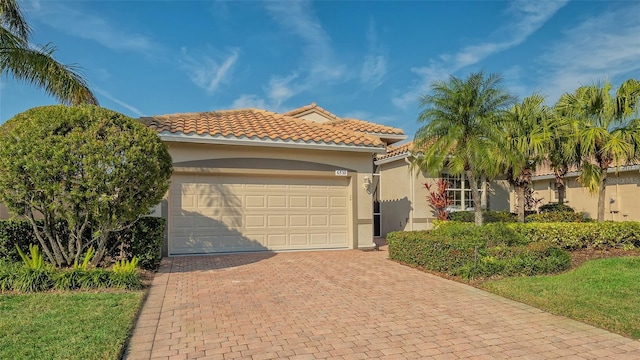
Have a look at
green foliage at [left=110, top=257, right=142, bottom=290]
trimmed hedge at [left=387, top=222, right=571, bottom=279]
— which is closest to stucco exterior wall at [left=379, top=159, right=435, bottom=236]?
trimmed hedge at [left=387, top=222, right=571, bottom=279]

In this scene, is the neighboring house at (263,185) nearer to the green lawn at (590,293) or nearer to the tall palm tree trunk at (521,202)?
the tall palm tree trunk at (521,202)

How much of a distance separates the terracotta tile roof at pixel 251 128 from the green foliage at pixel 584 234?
512 centimetres

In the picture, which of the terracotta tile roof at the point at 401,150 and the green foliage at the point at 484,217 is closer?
the green foliage at the point at 484,217

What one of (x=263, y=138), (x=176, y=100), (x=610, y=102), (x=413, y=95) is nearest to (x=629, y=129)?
(x=610, y=102)

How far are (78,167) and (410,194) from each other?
11.9 m

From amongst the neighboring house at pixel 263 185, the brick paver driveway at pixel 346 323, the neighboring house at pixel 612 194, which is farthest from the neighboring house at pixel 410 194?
the brick paver driveway at pixel 346 323

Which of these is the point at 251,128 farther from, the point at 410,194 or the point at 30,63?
the point at 410,194

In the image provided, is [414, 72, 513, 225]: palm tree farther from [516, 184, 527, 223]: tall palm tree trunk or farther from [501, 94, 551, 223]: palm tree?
[516, 184, 527, 223]: tall palm tree trunk

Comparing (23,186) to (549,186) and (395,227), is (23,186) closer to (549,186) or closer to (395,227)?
(395,227)

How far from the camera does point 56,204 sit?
23.6 ft

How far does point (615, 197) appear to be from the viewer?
1719 centimetres

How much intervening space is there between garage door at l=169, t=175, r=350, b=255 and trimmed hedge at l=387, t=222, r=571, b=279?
3327mm

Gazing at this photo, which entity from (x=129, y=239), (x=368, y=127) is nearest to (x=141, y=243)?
(x=129, y=239)

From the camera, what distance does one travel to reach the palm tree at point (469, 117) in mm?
9875
